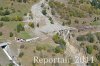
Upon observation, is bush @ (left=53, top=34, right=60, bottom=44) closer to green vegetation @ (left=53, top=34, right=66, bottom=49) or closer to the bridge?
green vegetation @ (left=53, top=34, right=66, bottom=49)

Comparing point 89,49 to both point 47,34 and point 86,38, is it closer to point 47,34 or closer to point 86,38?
point 86,38

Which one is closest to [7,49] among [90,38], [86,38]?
[86,38]

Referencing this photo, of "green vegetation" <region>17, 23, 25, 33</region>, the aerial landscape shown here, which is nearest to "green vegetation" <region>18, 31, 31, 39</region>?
the aerial landscape

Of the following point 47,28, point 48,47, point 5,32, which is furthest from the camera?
point 47,28

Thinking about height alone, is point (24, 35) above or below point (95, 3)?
above

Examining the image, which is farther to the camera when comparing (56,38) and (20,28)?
(20,28)

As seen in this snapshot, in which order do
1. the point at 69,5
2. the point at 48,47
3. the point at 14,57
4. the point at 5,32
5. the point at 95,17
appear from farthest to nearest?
the point at 69,5 → the point at 95,17 → the point at 5,32 → the point at 48,47 → the point at 14,57

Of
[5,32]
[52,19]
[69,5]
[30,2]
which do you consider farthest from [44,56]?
[69,5]

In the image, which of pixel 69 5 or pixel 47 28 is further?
pixel 69 5

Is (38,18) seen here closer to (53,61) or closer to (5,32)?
(5,32)
